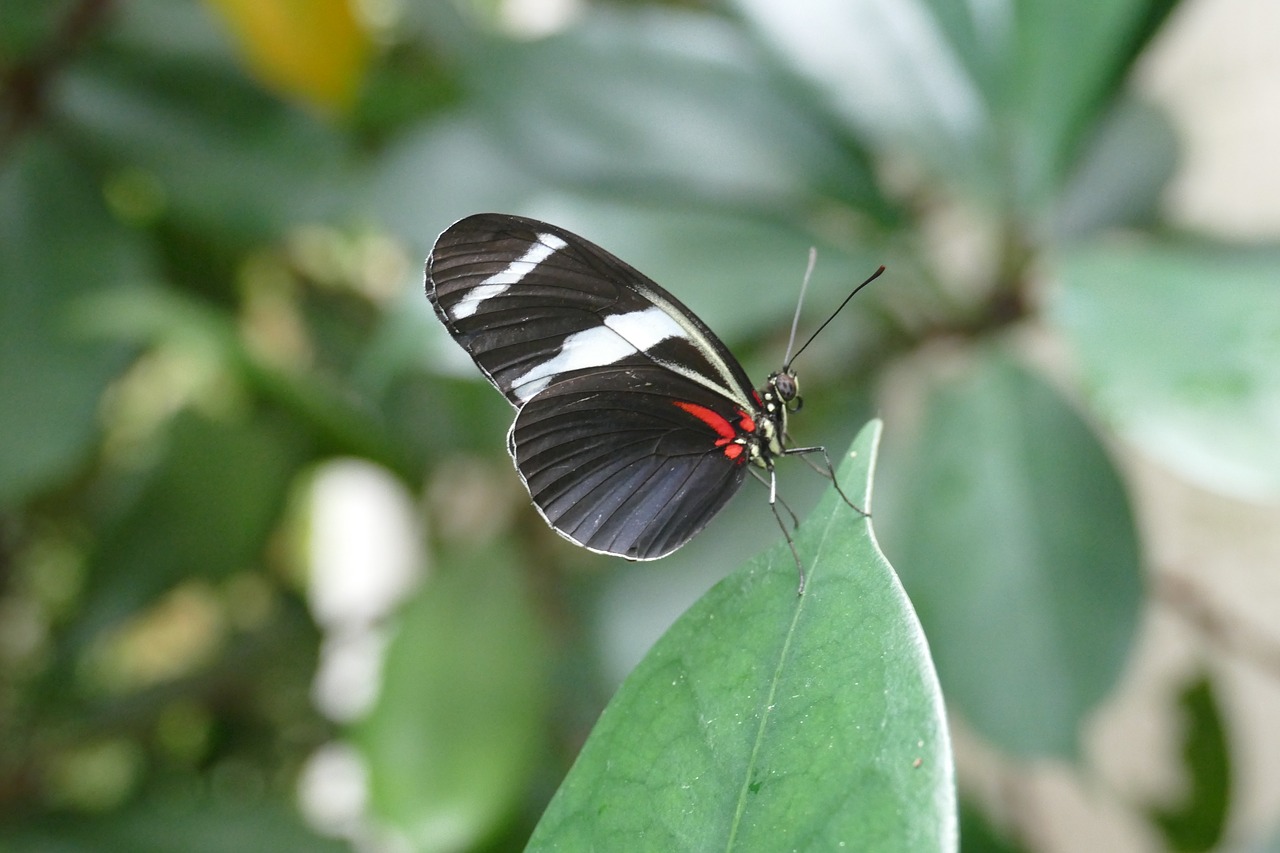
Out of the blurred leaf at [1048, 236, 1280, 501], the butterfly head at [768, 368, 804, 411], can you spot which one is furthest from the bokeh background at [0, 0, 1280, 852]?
the butterfly head at [768, 368, 804, 411]

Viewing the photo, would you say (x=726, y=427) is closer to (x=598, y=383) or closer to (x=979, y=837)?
(x=598, y=383)

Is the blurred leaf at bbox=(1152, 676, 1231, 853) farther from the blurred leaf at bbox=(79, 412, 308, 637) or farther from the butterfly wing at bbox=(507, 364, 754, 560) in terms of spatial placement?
the blurred leaf at bbox=(79, 412, 308, 637)

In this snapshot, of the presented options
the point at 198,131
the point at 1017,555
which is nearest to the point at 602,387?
the point at 1017,555

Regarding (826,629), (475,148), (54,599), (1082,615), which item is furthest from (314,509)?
(826,629)

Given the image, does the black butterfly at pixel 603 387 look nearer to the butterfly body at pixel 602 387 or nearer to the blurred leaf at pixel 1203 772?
the butterfly body at pixel 602 387

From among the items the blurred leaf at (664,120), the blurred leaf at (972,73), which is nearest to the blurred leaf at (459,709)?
the blurred leaf at (664,120)

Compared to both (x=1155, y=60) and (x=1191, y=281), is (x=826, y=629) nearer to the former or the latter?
(x=1191, y=281)
